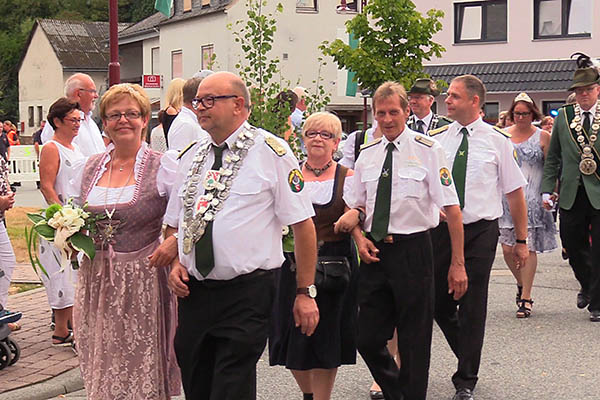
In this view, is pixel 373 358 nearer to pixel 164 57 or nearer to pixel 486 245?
pixel 486 245

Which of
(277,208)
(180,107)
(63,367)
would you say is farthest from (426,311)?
(180,107)

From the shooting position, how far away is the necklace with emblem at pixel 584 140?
376 inches

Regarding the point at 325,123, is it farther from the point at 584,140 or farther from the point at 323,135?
the point at 584,140

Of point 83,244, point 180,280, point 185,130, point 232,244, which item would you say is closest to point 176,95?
point 185,130

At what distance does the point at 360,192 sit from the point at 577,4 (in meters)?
31.7

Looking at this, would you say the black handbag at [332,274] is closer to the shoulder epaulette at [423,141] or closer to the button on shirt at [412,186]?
the button on shirt at [412,186]

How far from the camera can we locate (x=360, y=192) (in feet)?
20.5

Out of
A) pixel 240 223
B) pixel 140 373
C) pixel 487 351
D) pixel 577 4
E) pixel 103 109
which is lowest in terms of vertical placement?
pixel 487 351

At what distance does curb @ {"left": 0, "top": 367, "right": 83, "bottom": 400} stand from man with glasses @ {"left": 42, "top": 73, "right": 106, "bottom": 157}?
81.8 inches

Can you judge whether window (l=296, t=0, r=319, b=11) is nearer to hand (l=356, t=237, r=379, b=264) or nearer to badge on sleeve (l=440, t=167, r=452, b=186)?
badge on sleeve (l=440, t=167, r=452, b=186)

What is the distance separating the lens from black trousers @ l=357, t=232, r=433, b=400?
19.7ft

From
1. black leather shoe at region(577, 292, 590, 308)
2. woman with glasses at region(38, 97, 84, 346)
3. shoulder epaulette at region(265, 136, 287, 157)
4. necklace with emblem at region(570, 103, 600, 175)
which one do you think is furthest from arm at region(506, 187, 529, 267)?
woman with glasses at region(38, 97, 84, 346)

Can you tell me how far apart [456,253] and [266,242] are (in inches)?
70.4

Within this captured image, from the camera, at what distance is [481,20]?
124 ft
